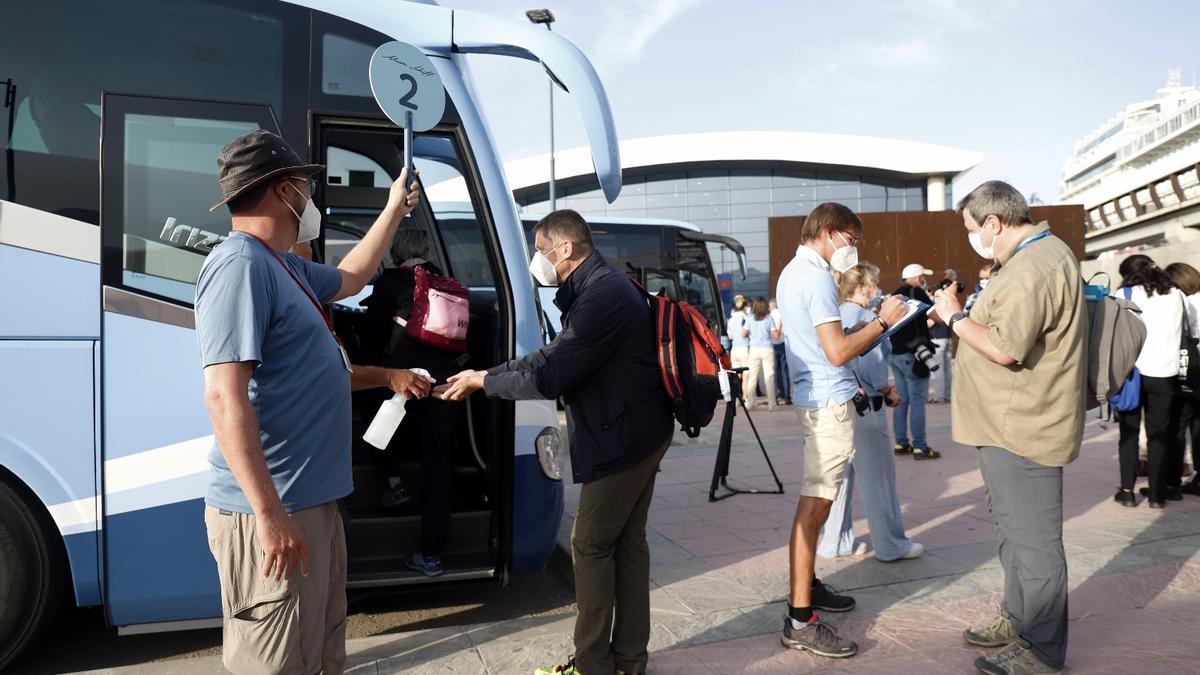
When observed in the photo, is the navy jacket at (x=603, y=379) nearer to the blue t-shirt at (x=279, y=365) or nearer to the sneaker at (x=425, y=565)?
the blue t-shirt at (x=279, y=365)

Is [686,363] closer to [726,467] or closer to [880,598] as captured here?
[880,598]

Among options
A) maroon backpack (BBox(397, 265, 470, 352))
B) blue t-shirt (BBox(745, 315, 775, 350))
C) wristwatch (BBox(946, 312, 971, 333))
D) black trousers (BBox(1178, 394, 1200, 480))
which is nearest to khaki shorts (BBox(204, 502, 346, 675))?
maroon backpack (BBox(397, 265, 470, 352))

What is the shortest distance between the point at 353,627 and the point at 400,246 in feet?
6.60

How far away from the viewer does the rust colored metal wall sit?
58.6 ft

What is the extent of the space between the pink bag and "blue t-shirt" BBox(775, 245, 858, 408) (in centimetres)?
162

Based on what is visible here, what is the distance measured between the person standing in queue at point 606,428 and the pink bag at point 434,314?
985mm

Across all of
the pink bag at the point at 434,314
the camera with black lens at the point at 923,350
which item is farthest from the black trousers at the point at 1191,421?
the pink bag at the point at 434,314

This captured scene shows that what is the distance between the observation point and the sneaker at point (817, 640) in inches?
141

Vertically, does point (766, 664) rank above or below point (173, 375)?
below

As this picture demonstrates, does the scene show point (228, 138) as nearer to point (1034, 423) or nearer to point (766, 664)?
point (766, 664)

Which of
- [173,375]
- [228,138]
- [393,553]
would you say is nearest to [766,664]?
[393,553]

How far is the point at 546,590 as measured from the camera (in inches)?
187

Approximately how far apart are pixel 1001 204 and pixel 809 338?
1.00 metres

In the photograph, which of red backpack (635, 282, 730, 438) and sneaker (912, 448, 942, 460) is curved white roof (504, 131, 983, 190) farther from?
red backpack (635, 282, 730, 438)
